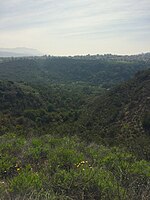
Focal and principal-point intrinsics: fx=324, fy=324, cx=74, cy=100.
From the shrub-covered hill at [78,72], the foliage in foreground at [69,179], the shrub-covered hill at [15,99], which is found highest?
the foliage in foreground at [69,179]

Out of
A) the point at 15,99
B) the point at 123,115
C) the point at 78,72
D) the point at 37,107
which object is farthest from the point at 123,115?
the point at 78,72

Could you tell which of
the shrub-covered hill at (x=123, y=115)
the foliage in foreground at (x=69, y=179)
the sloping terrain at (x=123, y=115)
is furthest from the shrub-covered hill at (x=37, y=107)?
the foliage in foreground at (x=69, y=179)

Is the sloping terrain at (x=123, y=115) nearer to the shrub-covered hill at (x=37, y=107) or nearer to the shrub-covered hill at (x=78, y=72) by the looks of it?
the shrub-covered hill at (x=37, y=107)

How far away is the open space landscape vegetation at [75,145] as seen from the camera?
168 inches

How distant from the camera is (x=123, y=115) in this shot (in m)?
40.1

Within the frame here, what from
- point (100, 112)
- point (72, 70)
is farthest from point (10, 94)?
point (72, 70)

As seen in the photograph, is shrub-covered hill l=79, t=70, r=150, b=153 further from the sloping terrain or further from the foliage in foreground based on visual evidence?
the foliage in foreground

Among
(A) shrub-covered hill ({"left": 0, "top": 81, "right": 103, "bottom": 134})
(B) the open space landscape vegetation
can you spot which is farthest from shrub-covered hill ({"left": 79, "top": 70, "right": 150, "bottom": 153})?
(A) shrub-covered hill ({"left": 0, "top": 81, "right": 103, "bottom": 134})

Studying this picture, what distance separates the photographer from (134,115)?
38.0m

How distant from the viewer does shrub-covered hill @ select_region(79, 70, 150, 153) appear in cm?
3306

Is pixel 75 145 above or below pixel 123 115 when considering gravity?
above

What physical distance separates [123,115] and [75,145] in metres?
32.6

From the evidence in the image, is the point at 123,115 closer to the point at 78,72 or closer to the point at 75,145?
the point at 75,145

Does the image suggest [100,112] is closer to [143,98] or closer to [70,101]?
[143,98]
